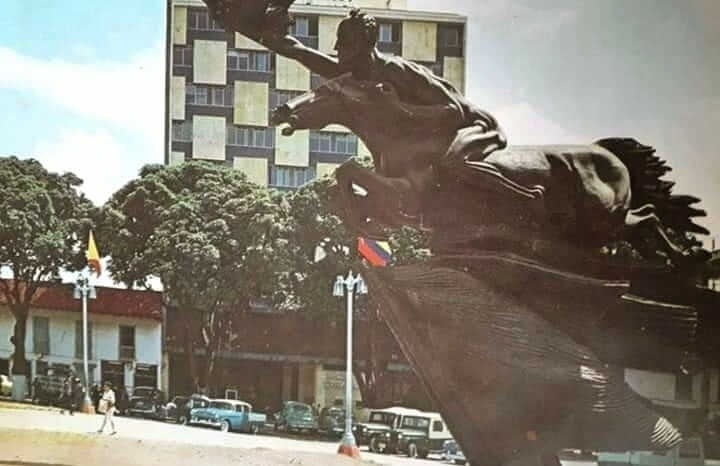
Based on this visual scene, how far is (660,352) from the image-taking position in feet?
10.3

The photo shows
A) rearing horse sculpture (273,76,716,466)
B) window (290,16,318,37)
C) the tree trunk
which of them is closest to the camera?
rearing horse sculpture (273,76,716,466)

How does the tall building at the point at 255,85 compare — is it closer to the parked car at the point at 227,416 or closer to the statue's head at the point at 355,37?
the statue's head at the point at 355,37

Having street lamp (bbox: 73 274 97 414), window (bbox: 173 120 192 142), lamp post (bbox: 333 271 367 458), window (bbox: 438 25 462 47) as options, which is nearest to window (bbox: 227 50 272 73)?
window (bbox: 173 120 192 142)

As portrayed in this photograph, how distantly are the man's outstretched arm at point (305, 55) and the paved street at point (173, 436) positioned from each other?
1.07 m

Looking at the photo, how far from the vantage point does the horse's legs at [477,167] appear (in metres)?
2.88

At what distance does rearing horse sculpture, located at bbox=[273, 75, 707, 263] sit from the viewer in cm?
290

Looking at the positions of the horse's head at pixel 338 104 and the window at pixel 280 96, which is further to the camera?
the window at pixel 280 96

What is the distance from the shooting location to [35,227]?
123 inches

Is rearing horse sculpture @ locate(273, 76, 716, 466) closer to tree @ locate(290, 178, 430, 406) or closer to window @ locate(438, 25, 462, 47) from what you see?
tree @ locate(290, 178, 430, 406)

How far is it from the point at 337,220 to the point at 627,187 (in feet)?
2.79

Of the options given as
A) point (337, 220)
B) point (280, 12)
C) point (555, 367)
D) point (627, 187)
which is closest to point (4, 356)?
point (337, 220)

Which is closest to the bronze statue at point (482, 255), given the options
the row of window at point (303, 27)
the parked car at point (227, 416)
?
the row of window at point (303, 27)

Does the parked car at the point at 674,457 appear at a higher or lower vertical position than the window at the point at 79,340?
lower

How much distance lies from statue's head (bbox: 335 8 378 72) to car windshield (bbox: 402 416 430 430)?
1.03 meters
